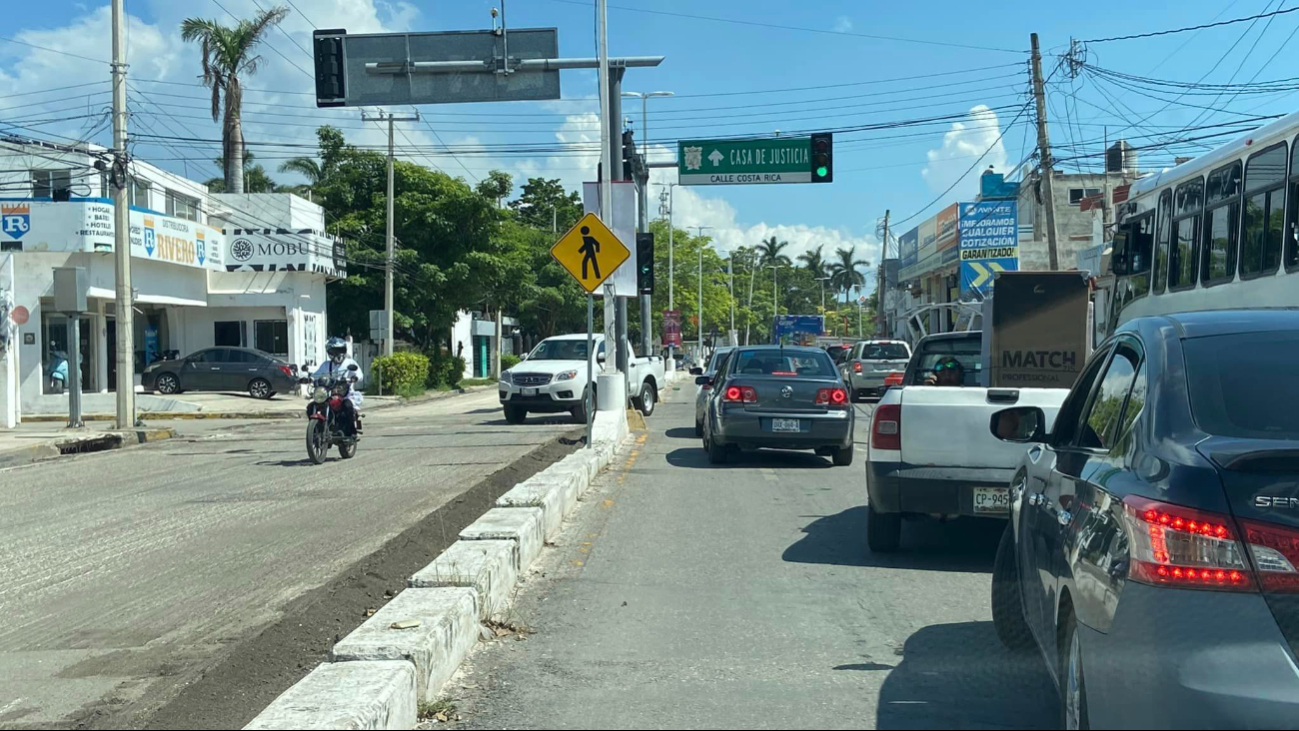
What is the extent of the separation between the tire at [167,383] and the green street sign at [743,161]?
60.2 feet

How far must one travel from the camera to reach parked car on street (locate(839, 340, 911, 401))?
3197 cm

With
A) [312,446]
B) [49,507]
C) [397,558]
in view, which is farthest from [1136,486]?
[312,446]

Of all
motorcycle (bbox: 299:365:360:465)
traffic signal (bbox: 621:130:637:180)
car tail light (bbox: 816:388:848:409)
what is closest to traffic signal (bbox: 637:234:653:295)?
traffic signal (bbox: 621:130:637:180)

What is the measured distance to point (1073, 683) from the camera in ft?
12.5

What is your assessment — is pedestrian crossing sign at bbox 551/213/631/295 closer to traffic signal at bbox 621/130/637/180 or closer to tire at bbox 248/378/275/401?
traffic signal at bbox 621/130/637/180

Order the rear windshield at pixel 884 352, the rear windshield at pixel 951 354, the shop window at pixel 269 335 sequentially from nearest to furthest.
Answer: the rear windshield at pixel 951 354 < the rear windshield at pixel 884 352 < the shop window at pixel 269 335

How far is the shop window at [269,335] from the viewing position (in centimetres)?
4041

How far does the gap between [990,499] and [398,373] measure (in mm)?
31803

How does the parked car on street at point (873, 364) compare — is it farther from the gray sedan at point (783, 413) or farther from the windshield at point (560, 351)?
the gray sedan at point (783, 413)

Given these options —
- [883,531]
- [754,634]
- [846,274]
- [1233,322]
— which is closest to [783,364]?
[883,531]

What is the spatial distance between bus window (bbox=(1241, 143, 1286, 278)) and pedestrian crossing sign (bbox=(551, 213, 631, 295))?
700 cm

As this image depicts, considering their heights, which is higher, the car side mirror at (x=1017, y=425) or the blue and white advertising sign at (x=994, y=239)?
the blue and white advertising sign at (x=994, y=239)

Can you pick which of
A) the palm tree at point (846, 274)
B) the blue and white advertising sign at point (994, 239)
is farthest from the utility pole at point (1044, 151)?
the palm tree at point (846, 274)

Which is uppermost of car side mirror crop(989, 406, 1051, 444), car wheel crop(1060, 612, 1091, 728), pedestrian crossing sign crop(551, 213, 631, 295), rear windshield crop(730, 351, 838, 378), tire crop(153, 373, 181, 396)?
pedestrian crossing sign crop(551, 213, 631, 295)
